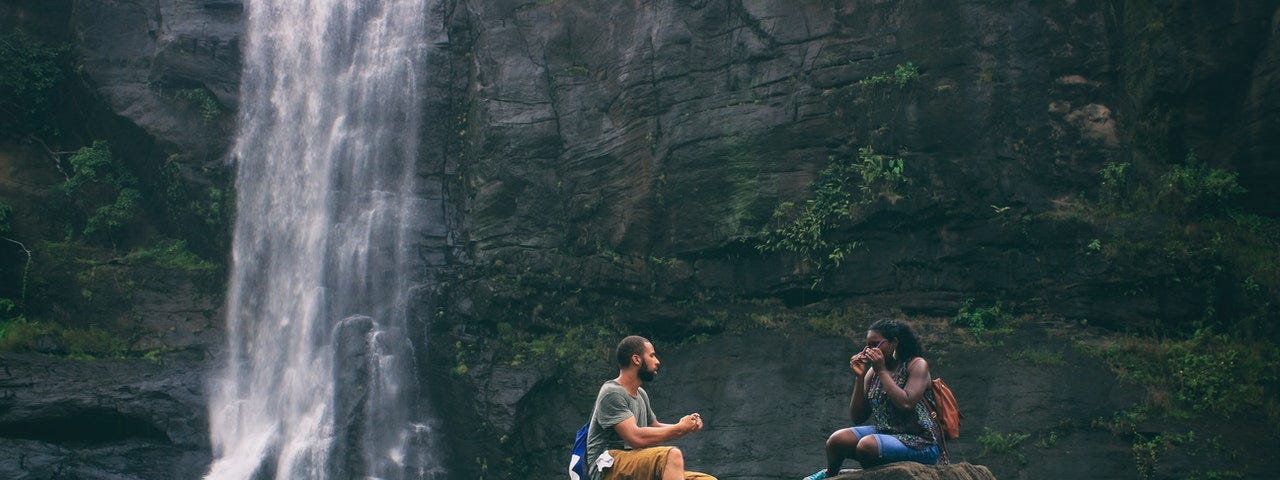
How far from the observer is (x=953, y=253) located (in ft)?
44.9

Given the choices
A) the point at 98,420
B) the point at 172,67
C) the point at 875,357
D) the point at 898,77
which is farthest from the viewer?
the point at 172,67

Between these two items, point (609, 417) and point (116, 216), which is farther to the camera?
point (116, 216)

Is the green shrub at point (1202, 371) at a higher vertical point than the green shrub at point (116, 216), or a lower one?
lower

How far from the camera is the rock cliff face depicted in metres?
12.7

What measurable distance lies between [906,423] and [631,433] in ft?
6.37

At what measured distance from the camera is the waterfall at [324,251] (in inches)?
602

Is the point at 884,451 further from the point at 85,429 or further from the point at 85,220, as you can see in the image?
the point at 85,220

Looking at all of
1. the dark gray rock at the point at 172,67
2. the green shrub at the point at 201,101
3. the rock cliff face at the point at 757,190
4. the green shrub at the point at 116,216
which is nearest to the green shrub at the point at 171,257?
the green shrub at the point at 116,216

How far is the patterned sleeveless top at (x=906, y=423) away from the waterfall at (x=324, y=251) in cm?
1010

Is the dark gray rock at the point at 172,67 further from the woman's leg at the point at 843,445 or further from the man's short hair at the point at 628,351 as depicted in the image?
the woman's leg at the point at 843,445

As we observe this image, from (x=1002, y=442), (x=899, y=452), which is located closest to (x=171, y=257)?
(x=1002, y=442)

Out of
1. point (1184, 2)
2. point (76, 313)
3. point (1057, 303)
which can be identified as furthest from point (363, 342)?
point (1184, 2)

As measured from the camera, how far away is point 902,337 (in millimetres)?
6301

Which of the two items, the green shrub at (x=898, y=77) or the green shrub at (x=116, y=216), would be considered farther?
the green shrub at (x=116, y=216)
